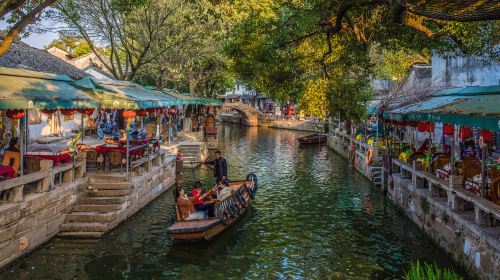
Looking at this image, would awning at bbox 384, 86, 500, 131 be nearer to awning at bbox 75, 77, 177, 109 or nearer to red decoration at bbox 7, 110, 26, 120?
awning at bbox 75, 77, 177, 109

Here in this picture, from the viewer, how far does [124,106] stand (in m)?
15.2

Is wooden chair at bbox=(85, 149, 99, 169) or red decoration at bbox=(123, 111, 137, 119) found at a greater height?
red decoration at bbox=(123, 111, 137, 119)

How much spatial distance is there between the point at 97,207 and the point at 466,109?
1101cm

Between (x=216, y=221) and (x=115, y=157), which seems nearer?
(x=216, y=221)

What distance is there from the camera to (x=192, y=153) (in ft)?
92.2

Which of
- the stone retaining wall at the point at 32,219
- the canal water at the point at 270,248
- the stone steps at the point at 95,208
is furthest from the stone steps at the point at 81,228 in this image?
the stone steps at the point at 95,208

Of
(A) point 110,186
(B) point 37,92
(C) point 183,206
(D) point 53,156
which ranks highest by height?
(B) point 37,92

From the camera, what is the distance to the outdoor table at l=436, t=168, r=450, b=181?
13.4 metres

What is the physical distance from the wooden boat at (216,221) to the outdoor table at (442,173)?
6679mm

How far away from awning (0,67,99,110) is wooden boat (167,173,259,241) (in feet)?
15.5

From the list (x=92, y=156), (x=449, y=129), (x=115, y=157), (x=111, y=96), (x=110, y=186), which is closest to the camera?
(x=449, y=129)

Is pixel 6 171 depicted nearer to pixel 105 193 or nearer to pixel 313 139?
pixel 105 193

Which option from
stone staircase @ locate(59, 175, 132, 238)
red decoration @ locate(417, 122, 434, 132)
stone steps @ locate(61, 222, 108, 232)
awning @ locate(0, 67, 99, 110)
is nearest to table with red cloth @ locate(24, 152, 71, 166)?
stone staircase @ locate(59, 175, 132, 238)

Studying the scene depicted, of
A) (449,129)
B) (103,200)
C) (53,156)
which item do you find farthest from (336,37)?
(53,156)
